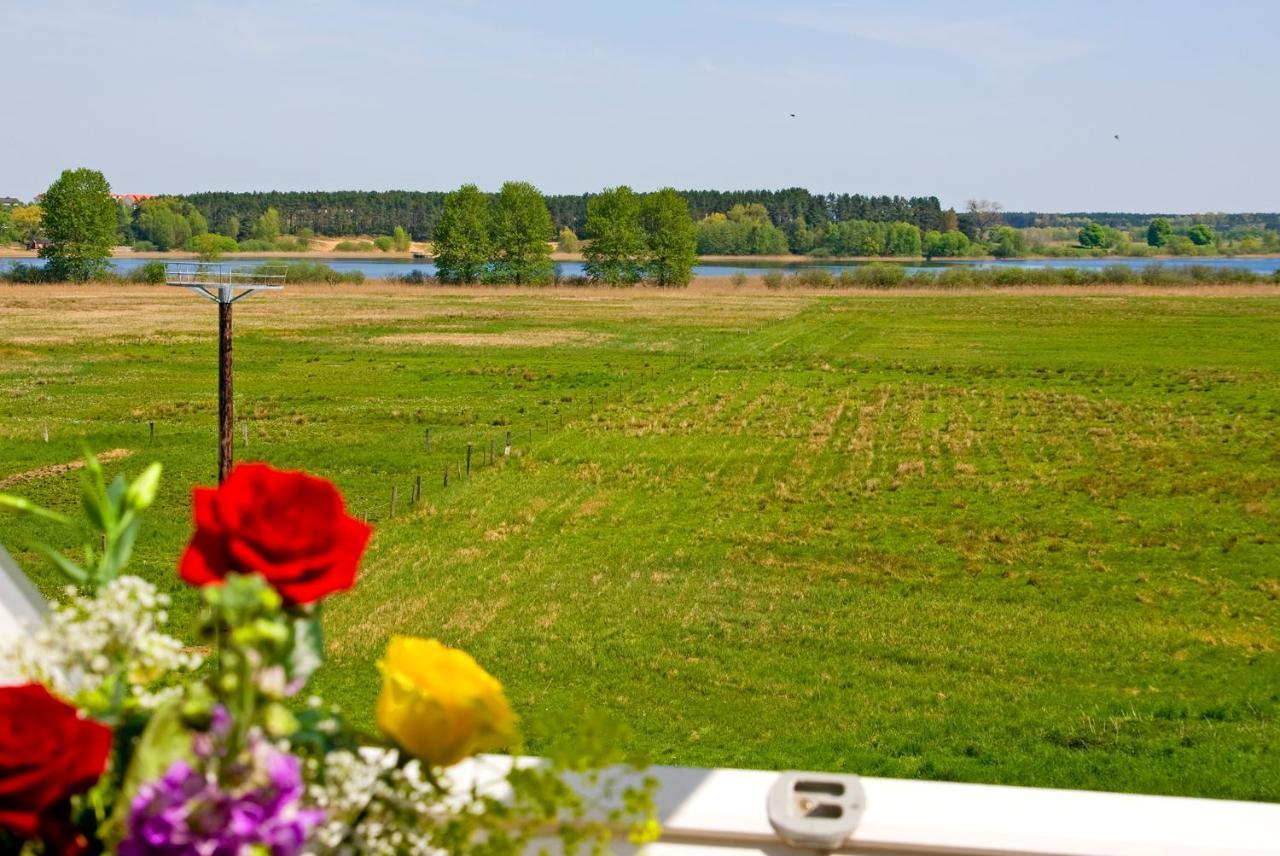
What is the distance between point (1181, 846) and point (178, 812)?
1067mm

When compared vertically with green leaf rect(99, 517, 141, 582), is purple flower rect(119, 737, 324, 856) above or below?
below

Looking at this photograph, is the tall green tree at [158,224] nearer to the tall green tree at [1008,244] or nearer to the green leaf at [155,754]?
the tall green tree at [1008,244]

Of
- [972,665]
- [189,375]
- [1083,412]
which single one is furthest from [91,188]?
[972,665]

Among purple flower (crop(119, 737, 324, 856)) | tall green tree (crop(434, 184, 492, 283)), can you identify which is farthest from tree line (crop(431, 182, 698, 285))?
purple flower (crop(119, 737, 324, 856))

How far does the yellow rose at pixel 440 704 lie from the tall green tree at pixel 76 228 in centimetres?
6711

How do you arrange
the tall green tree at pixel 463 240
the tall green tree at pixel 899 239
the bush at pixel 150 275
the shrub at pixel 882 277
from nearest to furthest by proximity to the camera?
the bush at pixel 150 275
the shrub at pixel 882 277
the tall green tree at pixel 463 240
the tall green tree at pixel 899 239

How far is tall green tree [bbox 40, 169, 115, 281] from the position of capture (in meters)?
62.2

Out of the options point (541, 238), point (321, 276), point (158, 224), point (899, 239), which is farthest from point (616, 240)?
point (899, 239)

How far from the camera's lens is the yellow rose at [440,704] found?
0.73 meters

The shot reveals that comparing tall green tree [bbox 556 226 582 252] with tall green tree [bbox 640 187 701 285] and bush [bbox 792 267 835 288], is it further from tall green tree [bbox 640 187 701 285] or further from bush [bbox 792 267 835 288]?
bush [bbox 792 267 835 288]

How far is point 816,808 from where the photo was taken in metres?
1.34

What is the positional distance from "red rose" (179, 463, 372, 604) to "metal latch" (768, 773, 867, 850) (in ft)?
2.27

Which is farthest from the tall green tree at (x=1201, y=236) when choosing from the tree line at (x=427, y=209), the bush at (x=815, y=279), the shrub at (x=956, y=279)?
the bush at (x=815, y=279)

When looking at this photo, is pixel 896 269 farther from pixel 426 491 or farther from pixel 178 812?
pixel 178 812
